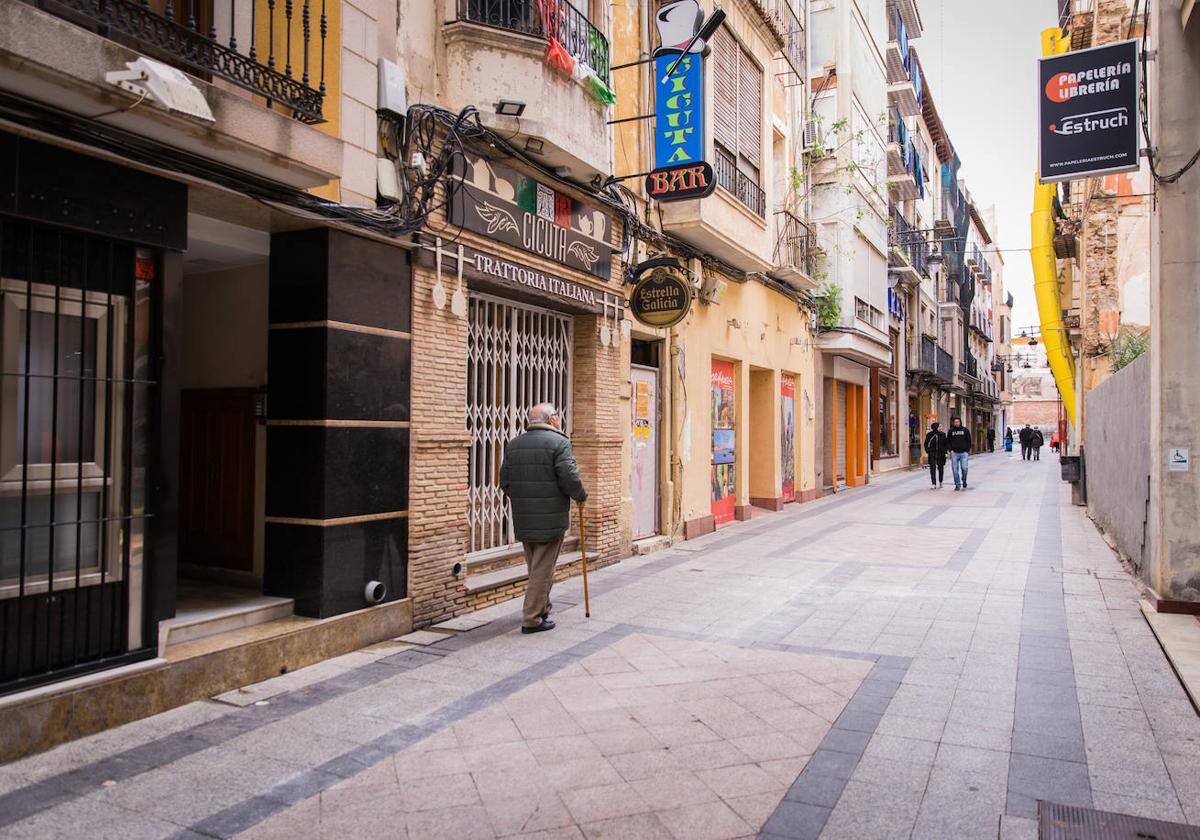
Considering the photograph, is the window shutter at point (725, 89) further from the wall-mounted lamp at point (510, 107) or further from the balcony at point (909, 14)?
the balcony at point (909, 14)

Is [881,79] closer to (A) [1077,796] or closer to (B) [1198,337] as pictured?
(B) [1198,337]

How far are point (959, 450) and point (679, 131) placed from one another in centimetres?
1327

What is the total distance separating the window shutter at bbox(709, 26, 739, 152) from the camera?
41.4 feet

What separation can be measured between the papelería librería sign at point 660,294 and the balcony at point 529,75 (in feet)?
5.70

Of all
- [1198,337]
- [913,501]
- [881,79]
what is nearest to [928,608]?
[1198,337]

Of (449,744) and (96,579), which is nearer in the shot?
(449,744)

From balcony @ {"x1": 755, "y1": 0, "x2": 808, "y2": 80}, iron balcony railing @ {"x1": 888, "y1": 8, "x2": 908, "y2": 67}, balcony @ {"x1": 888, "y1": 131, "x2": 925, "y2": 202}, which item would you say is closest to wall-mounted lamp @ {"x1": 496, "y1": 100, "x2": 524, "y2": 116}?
balcony @ {"x1": 755, "y1": 0, "x2": 808, "y2": 80}

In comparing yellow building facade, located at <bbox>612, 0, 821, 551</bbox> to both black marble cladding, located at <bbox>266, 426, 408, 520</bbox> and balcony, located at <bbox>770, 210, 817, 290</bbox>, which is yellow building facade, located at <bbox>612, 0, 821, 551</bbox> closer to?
balcony, located at <bbox>770, 210, 817, 290</bbox>

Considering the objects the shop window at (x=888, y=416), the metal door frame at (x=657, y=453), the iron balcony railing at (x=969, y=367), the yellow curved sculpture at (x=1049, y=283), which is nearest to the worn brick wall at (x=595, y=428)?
the metal door frame at (x=657, y=453)

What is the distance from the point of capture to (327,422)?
5938 millimetres

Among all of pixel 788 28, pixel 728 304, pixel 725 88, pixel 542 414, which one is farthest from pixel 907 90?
pixel 542 414

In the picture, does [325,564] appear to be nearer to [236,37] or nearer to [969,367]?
[236,37]

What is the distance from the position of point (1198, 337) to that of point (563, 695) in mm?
6360

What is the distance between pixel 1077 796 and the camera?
12.1ft
